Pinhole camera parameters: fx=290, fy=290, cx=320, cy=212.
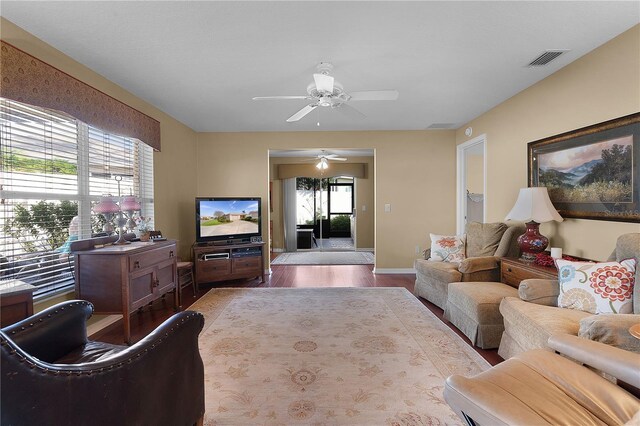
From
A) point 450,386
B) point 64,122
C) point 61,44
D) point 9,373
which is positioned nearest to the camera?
point 9,373

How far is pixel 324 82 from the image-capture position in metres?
Answer: 2.45

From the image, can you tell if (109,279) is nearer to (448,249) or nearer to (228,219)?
(228,219)

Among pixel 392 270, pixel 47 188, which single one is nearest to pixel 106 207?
pixel 47 188

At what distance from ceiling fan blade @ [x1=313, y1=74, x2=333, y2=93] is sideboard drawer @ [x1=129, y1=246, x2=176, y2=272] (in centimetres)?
222

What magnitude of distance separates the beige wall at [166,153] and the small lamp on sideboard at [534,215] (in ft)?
13.9

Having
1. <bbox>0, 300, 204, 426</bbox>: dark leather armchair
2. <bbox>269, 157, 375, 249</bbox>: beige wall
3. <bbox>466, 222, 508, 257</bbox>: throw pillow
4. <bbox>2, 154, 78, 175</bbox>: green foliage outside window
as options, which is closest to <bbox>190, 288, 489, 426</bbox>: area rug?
<bbox>0, 300, 204, 426</bbox>: dark leather armchair

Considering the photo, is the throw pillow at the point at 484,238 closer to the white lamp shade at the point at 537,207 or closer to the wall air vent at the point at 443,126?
the white lamp shade at the point at 537,207

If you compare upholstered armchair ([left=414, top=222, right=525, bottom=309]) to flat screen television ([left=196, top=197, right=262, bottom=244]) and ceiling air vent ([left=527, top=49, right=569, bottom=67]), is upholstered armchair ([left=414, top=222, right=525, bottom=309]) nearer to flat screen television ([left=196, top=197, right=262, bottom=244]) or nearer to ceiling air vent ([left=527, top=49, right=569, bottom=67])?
ceiling air vent ([left=527, top=49, right=569, bottom=67])

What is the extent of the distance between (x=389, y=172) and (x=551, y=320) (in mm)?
3609

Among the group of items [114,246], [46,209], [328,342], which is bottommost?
[328,342]

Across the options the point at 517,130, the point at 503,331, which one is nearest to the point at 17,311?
the point at 503,331

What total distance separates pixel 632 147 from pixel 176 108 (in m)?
4.67

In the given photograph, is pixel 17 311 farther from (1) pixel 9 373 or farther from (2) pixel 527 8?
(2) pixel 527 8

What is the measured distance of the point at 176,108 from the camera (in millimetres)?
3859
